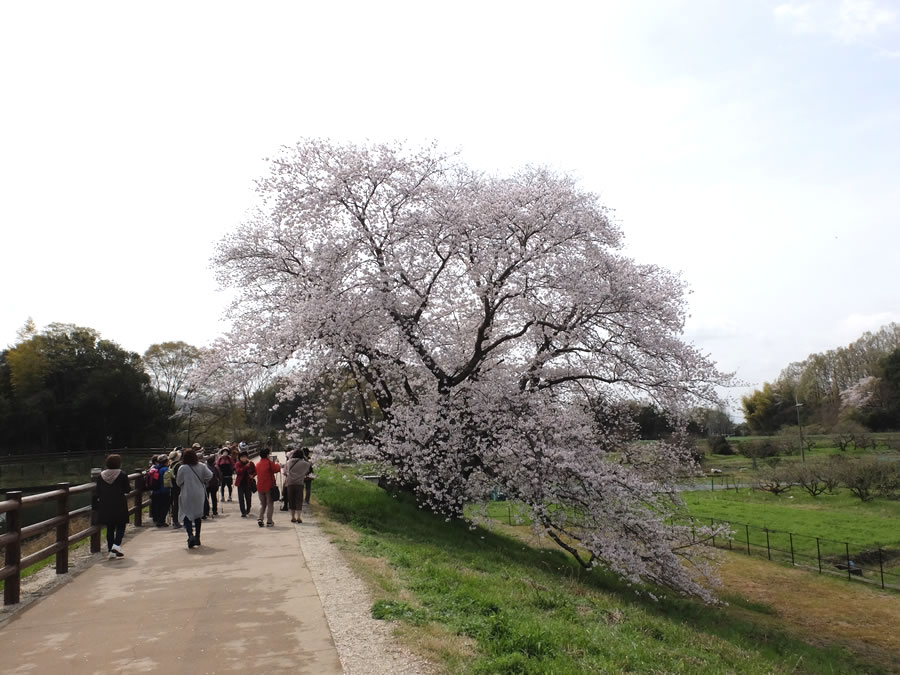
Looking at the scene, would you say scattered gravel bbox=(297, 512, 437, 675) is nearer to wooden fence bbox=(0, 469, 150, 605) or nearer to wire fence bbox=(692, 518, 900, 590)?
wooden fence bbox=(0, 469, 150, 605)

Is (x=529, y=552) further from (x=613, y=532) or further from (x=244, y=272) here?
(x=244, y=272)

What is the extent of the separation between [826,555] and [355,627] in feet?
84.7

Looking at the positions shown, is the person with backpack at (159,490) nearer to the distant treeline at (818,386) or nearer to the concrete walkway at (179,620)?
the concrete walkway at (179,620)

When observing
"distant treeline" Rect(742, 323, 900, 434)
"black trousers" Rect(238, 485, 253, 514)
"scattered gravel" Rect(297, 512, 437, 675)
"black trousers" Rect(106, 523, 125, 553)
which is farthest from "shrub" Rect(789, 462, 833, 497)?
"black trousers" Rect(106, 523, 125, 553)

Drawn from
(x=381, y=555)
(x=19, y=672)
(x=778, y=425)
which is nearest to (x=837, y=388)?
(x=778, y=425)

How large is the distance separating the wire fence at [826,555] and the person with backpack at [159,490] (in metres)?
17.6

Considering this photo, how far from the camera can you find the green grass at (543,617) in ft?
19.0

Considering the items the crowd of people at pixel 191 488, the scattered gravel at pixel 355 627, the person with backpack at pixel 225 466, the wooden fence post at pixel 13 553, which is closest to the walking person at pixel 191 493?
the crowd of people at pixel 191 488

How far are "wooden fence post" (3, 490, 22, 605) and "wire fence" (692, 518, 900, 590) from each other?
20.7 metres

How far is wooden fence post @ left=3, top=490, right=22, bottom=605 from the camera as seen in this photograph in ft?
23.6

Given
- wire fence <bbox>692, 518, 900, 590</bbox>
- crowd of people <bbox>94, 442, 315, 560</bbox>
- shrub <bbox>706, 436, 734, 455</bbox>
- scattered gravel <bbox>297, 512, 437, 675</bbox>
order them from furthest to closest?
shrub <bbox>706, 436, 734, 455</bbox> < wire fence <bbox>692, 518, 900, 590</bbox> < crowd of people <bbox>94, 442, 315, 560</bbox> < scattered gravel <bbox>297, 512, 437, 675</bbox>

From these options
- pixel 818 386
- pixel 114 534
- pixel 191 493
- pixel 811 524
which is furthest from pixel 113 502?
pixel 818 386

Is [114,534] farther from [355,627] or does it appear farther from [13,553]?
[355,627]

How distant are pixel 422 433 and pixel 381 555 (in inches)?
212
